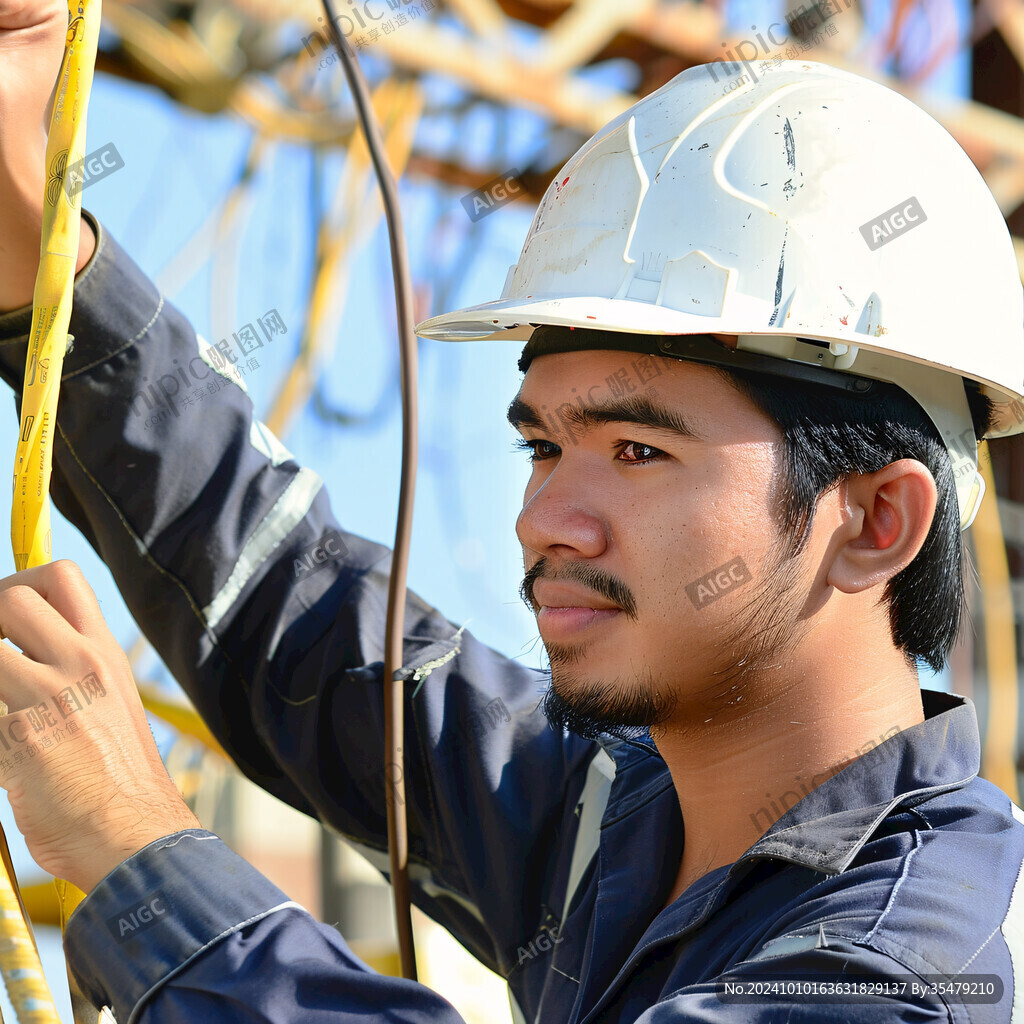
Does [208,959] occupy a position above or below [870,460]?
below

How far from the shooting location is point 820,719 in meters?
1.53

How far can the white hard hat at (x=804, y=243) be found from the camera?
5.00 feet

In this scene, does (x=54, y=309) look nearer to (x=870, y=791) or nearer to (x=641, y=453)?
(x=641, y=453)

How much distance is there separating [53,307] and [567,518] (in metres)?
0.71

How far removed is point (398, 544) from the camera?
1.82 m

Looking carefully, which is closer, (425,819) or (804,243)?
(804,243)

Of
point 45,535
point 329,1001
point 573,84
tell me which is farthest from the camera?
point 573,84

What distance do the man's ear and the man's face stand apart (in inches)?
3.7

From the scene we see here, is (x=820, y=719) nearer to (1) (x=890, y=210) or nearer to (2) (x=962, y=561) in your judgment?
(2) (x=962, y=561)

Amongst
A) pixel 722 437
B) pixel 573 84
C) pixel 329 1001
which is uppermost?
pixel 573 84

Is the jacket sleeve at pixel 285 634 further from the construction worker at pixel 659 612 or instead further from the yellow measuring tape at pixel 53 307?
the yellow measuring tape at pixel 53 307

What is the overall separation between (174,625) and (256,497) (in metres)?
0.27

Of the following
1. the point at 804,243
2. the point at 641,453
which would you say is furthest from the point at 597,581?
the point at 804,243

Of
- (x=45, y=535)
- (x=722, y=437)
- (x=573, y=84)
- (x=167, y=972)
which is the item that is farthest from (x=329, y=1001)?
(x=573, y=84)
